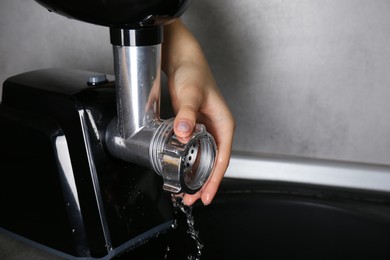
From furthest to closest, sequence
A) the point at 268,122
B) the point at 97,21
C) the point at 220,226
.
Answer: the point at 268,122 < the point at 220,226 < the point at 97,21

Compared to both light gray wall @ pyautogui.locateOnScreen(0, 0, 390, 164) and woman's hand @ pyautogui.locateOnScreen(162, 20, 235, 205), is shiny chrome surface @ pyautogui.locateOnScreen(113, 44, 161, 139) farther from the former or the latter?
light gray wall @ pyautogui.locateOnScreen(0, 0, 390, 164)

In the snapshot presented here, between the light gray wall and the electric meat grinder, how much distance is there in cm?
33

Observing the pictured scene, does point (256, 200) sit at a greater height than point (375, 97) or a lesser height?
lesser

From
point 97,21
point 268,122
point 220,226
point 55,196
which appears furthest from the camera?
point 268,122

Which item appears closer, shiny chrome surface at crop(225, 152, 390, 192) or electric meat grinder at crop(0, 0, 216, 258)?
electric meat grinder at crop(0, 0, 216, 258)

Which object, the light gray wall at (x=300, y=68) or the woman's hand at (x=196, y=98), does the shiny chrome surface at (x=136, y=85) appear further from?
the light gray wall at (x=300, y=68)

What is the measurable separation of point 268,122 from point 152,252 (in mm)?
374

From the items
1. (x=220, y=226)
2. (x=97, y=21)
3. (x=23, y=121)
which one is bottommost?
(x=220, y=226)

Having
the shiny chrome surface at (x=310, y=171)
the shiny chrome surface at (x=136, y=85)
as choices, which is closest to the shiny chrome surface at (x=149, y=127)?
the shiny chrome surface at (x=136, y=85)

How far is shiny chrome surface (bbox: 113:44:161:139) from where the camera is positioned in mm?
455

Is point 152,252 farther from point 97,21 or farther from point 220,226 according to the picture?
point 97,21

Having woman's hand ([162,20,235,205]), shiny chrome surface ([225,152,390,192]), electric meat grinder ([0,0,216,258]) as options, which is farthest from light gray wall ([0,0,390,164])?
electric meat grinder ([0,0,216,258])

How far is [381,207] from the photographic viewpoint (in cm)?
74

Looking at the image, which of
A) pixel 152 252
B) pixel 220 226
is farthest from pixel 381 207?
pixel 152 252
